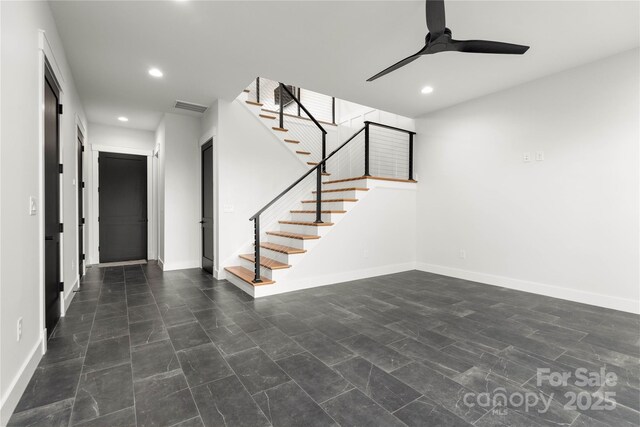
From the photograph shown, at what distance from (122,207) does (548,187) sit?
7387 mm

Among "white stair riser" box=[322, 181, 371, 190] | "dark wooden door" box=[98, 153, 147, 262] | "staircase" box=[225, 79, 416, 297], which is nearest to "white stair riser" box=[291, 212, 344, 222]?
"staircase" box=[225, 79, 416, 297]

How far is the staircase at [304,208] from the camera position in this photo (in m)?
3.98

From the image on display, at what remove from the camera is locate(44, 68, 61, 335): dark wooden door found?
2559 mm

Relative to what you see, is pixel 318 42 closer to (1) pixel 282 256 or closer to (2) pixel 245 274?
(1) pixel 282 256

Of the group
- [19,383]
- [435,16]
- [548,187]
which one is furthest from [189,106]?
[548,187]

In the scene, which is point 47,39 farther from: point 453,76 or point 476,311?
point 476,311

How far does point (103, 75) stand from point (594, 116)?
5.91 metres

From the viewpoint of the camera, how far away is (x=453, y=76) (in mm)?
3834

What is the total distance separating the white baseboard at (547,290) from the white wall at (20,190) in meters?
4.98

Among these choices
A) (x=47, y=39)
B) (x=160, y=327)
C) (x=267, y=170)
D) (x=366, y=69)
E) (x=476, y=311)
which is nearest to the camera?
(x=47, y=39)

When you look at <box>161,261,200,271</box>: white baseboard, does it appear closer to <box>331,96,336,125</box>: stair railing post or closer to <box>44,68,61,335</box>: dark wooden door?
<box>44,68,61,335</box>: dark wooden door

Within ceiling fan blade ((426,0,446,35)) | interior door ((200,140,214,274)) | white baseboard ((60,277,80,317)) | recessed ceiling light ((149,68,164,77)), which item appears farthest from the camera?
interior door ((200,140,214,274))

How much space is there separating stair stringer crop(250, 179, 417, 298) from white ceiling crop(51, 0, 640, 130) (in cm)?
165

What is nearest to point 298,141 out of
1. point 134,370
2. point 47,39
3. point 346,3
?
point 346,3
